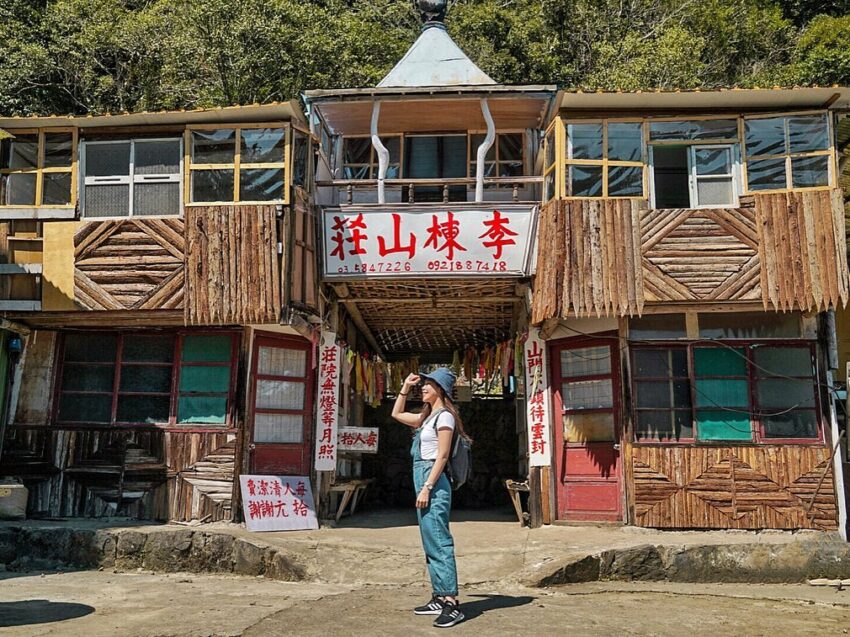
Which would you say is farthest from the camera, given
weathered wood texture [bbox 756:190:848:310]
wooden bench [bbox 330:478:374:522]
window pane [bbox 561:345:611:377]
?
wooden bench [bbox 330:478:374:522]

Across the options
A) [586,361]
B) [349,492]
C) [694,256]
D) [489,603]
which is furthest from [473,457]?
[489,603]

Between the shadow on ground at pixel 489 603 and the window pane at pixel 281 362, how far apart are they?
5782mm

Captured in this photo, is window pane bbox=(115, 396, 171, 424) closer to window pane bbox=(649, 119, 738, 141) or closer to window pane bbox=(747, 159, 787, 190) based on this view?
window pane bbox=(649, 119, 738, 141)

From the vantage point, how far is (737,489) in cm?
1078

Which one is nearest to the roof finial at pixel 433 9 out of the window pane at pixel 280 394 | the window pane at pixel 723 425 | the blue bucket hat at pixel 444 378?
the window pane at pixel 280 394

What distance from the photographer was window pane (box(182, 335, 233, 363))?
11.9 meters

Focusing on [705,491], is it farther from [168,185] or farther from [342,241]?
[168,185]

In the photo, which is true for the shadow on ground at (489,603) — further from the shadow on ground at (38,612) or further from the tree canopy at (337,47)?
the tree canopy at (337,47)

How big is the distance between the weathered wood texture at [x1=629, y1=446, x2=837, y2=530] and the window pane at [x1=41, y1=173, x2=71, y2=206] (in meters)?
8.95

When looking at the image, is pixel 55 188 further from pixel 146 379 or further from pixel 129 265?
pixel 146 379

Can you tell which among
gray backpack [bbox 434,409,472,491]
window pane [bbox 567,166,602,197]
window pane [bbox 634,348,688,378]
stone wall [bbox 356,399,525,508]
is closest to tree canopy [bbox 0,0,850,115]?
stone wall [bbox 356,399,525,508]

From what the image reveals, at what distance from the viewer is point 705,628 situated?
619 centimetres

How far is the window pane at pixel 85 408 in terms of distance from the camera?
11.9 m

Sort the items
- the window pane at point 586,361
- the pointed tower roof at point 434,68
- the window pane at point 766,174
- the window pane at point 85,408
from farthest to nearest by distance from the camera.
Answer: the pointed tower roof at point 434,68 → the window pane at point 85,408 → the window pane at point 586,361 → the window pane at point 766,174
